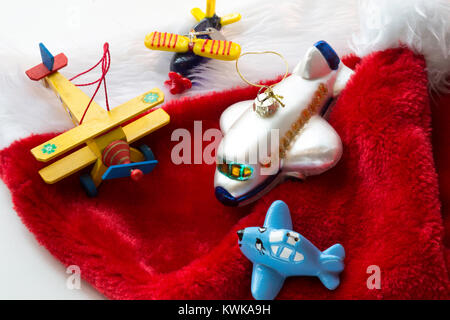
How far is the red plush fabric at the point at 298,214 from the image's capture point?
2.06 feet

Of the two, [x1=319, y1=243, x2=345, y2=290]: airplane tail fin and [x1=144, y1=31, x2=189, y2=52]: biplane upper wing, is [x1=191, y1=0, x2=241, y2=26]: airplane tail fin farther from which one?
[x1=319, y1=243, x2=345, y2=290]: airplane tail fin

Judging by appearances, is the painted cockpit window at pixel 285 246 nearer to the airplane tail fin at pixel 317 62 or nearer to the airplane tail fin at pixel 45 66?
the airplane tail fin at pixel 317 62

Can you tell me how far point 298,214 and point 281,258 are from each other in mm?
87

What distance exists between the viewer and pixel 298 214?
68cm

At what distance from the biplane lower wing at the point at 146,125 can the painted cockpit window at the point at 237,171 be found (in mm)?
145

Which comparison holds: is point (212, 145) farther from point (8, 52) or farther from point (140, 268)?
point (8, 52)

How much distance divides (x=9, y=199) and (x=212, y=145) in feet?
1.03

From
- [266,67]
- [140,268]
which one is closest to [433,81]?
[266,67]

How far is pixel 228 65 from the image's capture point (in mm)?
864

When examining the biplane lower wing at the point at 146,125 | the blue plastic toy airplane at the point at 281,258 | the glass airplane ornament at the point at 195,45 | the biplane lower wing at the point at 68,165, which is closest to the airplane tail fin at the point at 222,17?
the glass airplane ornament at the point at 195,45

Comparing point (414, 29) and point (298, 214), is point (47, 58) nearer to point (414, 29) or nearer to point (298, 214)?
point (298, 214)

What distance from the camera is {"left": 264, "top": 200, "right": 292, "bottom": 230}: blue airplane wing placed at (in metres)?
0.65
